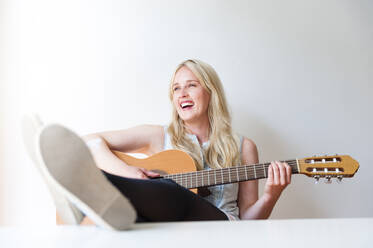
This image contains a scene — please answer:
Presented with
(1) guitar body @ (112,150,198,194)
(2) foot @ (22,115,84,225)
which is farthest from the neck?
(2) foot @ (22,115,84,225)

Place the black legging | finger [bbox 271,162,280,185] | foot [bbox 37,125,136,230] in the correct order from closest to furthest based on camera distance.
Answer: foot [bbox 37,125,136,230] → the black legging → finger [bbox 271,162,280,185]

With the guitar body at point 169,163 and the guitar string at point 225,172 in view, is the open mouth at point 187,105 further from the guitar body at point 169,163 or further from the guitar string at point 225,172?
the guitar string at point 225,172

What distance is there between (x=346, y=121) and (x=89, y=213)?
1766 millimetres

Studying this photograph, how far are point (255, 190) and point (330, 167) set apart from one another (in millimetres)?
354

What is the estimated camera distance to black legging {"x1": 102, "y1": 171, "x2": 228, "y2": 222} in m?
0.66

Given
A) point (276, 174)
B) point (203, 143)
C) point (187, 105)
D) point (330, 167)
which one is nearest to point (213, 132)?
point (203, 143)

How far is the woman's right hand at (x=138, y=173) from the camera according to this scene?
1.24 m

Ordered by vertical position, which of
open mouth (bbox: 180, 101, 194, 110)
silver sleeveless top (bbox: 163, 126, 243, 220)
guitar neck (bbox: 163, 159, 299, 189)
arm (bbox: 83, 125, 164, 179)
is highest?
open mouth (bbox: 180, 101, 194, 110)

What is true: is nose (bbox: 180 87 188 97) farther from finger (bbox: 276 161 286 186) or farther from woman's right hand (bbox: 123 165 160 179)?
finger (bbox: 276 161 286 186)

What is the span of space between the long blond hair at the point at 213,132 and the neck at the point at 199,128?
0.02 metres

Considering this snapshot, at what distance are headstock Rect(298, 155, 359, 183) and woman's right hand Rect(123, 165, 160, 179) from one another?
0.57 m

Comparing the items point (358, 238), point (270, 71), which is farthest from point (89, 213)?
point (270, 71)

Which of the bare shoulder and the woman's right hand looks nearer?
the woman's right hand

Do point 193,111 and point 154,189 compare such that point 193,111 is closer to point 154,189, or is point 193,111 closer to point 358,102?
point 154,189
